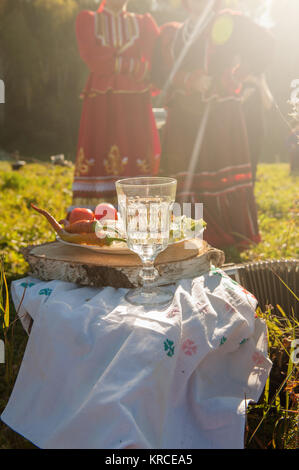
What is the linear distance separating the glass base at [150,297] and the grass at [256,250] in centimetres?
48

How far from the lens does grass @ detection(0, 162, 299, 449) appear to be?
1586 mm

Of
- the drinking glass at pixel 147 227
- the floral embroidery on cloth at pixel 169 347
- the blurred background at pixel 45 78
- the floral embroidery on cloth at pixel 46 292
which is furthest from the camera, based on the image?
the blurred background at pixel 45 78

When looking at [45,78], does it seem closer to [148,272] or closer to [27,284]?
[27,284]

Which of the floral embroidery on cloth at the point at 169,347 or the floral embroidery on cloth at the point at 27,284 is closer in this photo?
the floral embroidery on cloth at the point at 169,347

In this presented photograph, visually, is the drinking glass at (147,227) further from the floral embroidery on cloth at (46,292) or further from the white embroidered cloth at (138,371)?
the floral embroidery on cloth at (46,292)

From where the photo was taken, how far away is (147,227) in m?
1.50

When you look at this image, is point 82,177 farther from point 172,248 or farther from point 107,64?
point 172,248

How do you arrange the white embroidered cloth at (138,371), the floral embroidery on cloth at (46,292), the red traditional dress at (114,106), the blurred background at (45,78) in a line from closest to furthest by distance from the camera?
the white embroidered cloth at (138,371) → the floral embroidery on cloth at (46,292) → the red traditional dress at (114,106) → the blurred background at (45,78)

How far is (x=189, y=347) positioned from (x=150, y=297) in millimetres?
259

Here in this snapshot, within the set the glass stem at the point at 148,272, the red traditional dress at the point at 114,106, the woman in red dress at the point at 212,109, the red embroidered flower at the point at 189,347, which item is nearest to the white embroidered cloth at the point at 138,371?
the red embroidered flower at the point at 189,347

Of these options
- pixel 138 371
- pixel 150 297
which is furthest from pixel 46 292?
pixel 138 371

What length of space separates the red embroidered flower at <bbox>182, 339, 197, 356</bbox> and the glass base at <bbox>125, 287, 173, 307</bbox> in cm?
17

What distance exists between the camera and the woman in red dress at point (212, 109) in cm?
373

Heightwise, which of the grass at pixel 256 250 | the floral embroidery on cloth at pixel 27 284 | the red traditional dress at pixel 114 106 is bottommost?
the grass at pixel 256 250
